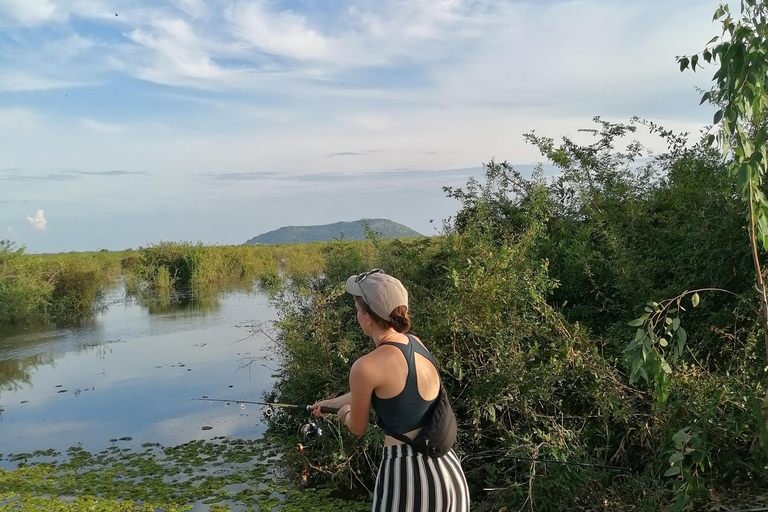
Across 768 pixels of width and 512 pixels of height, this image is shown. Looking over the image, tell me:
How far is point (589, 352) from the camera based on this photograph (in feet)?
14.8

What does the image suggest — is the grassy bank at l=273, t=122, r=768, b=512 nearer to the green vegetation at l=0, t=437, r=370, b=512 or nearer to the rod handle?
the green vegetation at l=0, t=437, r=370, b=512

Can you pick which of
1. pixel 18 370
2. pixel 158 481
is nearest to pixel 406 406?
pixel 158 481

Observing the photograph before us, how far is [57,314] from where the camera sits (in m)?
15.2

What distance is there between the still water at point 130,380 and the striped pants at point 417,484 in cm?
488

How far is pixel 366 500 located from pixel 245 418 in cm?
284

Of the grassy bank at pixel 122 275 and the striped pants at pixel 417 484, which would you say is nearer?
the striped pants at pixel 417 484

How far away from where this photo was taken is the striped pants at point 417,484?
2.08m

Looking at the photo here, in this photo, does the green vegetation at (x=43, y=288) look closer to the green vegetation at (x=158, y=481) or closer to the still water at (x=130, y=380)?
the still water at (x=130, y=380)

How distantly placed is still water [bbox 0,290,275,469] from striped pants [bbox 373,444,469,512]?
4878 mm

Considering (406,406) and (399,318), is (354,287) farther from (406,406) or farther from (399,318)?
(406,406)

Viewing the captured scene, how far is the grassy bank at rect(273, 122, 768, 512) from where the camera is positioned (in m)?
3.70

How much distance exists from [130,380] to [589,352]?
707 cm

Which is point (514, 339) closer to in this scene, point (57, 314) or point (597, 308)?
point (597, 308)

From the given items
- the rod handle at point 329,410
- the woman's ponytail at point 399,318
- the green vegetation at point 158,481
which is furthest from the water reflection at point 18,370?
the woman's ponytail at point 399,318
